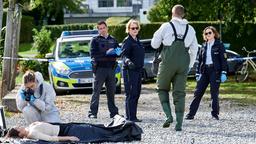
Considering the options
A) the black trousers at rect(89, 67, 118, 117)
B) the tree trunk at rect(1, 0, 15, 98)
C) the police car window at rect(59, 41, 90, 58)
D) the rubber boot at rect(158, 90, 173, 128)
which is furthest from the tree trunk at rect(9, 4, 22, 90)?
the rubber boot at rect(158, 90, 173, 128)

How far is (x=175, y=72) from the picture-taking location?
10844mm

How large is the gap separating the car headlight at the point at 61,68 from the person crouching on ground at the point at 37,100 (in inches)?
361

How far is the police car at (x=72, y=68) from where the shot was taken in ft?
64.0

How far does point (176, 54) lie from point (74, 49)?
1012 centimetres

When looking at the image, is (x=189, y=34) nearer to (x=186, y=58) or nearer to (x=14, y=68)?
(x=186, y=58)

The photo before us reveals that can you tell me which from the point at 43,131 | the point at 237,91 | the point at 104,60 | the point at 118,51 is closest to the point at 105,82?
the point at 104,60

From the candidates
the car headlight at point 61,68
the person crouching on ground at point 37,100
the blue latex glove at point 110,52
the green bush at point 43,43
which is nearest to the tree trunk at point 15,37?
the car headlight at point 61,68

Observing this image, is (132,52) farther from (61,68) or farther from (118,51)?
(61,68)

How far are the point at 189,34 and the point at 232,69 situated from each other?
53.4 feet

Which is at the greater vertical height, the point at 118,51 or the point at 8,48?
the point at 118,51

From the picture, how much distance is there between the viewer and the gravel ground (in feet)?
33.3

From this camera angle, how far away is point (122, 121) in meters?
10.2

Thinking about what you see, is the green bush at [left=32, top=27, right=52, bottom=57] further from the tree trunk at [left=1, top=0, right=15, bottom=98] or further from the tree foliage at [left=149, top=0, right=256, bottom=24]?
the tree trunk at [left=1, top=0, right=15, bottom=98]

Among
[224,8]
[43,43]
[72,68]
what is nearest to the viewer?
[72,68]
